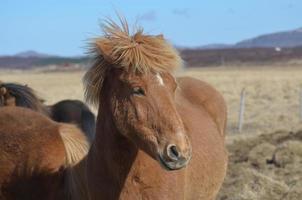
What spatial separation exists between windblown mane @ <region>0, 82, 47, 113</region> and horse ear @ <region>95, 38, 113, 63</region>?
3677 millimetres

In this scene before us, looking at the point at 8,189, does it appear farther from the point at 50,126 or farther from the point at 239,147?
the point at 239,147

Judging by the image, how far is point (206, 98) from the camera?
6.55 meters

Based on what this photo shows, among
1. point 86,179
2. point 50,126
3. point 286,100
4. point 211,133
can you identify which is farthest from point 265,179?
point 286,100

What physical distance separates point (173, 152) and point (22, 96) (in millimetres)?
4629

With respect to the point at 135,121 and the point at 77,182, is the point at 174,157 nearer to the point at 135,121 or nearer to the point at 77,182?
the point at 135,121

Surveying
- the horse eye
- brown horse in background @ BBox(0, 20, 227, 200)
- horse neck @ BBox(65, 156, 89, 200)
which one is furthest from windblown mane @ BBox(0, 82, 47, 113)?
the horse eye

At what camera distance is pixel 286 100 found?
79.7 feet

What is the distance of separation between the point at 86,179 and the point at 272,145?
A: 287 inches

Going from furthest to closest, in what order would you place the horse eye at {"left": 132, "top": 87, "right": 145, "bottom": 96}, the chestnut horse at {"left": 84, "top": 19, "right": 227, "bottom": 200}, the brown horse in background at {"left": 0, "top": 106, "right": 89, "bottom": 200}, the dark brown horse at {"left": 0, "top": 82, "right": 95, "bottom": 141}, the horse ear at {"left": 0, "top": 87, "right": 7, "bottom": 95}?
the horse ear at {"left": 0, "top": 87, "right": 7, "bottom": 95} → the dark brown horse at {"left": 0, "top": 82, "right": 95, "bottom": 141} → the brown horse in background at {"left": 0, "top": 106, "right": 89, "bottom": 200} → the horse eye at {"left": 132, "top": 87, "right": 145, "bottom": 96} → the chestnut horse at {"left": 84, "top": 19, "right": 227, "bottom": 200}

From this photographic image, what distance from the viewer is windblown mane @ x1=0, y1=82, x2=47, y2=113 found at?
24.9 ft

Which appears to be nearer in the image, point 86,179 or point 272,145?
point 86,179

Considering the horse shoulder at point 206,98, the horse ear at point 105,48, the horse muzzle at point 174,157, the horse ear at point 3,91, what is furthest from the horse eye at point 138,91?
the horse ear at point 3,91

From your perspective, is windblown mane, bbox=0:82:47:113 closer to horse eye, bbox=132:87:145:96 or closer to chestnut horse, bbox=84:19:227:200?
chestnut horse, bbox=84:19:227:200

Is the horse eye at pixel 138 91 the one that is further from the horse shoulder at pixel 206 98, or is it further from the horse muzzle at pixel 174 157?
the horse shoulder at pixel 206 98
